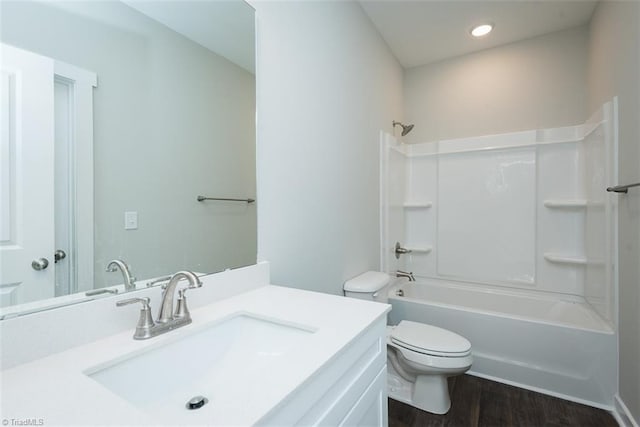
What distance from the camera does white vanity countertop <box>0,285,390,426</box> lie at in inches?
18.8

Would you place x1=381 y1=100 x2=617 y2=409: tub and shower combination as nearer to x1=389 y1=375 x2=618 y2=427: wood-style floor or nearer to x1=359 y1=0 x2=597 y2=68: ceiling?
x1=389 y1=375 x2=618 y2=427: wood-style floor

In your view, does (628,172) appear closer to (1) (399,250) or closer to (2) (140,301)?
(1) (399,250)

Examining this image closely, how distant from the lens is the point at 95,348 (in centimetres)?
72

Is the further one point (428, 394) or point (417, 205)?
point (417, 205)

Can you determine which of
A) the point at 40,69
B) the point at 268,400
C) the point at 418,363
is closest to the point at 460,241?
the point at 418,363

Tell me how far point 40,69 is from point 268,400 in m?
0.93

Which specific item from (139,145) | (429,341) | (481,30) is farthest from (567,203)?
(139,145)

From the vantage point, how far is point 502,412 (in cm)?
170

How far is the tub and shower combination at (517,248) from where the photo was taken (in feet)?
5.97

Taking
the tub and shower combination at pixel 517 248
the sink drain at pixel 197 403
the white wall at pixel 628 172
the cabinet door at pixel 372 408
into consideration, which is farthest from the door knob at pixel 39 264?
the white wall at pixel 628 172

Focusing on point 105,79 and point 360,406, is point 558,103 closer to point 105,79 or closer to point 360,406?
point 360,406

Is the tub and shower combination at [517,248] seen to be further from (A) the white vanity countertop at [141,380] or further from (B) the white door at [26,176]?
(B) the white door at [26,176]

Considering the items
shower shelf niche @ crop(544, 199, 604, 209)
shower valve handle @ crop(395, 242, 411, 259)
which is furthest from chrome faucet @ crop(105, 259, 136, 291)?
shower shelf niche @ crop(544, 199, 604, 209)

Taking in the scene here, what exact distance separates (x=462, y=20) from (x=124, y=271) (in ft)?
8.89
